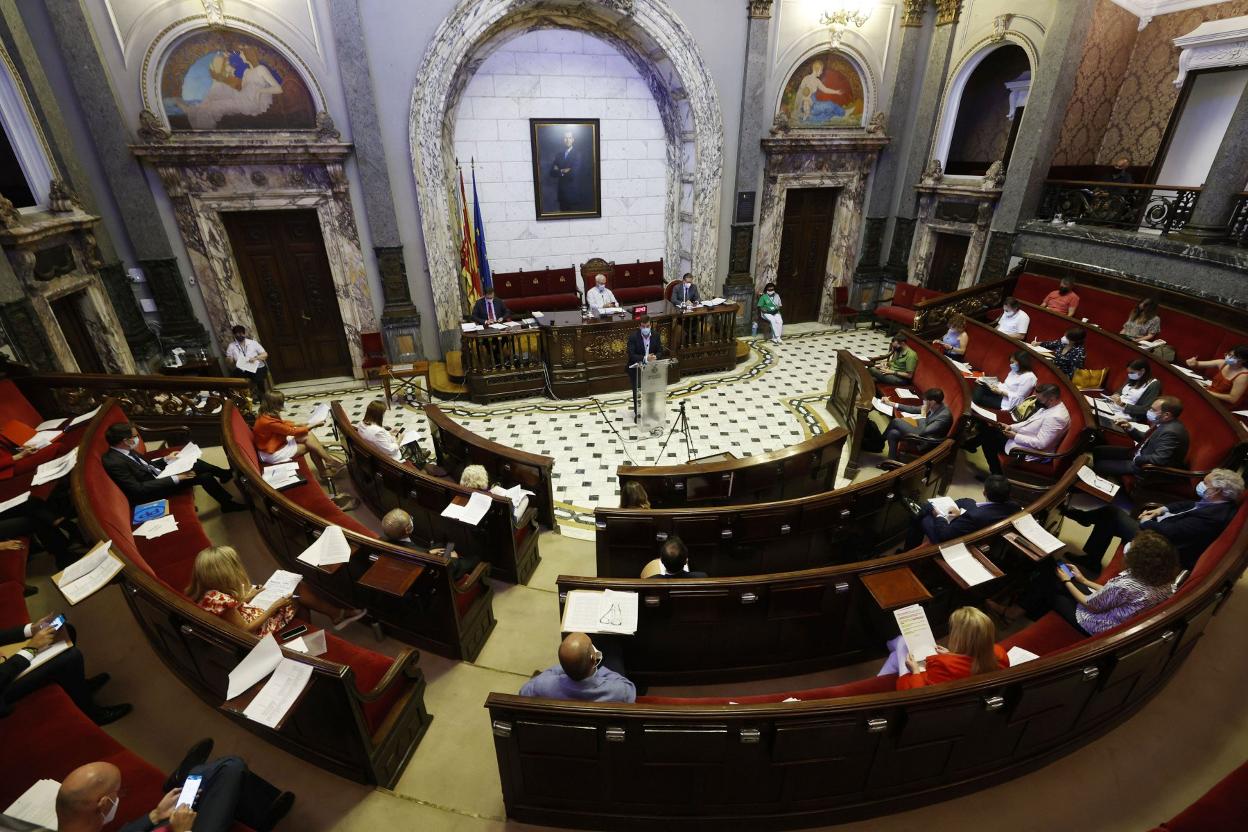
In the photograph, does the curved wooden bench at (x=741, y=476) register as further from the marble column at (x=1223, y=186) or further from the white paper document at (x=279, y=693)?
the marble column at (x=1223, y=186)

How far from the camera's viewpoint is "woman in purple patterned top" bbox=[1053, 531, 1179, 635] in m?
3.06

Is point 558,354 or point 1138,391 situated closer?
point 1138,391

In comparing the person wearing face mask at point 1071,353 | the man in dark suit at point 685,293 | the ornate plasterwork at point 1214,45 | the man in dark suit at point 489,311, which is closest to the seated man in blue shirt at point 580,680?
the man in dark suit at point 489,311

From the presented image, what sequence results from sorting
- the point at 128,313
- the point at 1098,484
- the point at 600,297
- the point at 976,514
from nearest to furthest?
the point at 976,514 < the point at 1098,484 < the point at 128,313 < the point at 600,297

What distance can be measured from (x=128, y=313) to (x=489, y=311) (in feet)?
16.2

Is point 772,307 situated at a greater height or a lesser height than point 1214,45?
lesser

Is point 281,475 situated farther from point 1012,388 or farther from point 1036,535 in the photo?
point 1012,388

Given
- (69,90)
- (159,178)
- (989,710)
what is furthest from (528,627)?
(69,90)

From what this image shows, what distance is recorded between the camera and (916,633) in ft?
10.2

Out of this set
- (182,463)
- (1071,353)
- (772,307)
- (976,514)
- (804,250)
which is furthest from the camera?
(804,250)

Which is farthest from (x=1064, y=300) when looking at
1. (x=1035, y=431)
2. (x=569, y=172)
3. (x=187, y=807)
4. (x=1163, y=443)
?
(x=187, y=807)

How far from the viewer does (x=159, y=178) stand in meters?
7.61

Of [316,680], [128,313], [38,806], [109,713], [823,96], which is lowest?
[109,713]

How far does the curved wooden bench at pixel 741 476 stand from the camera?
4.69 meters
